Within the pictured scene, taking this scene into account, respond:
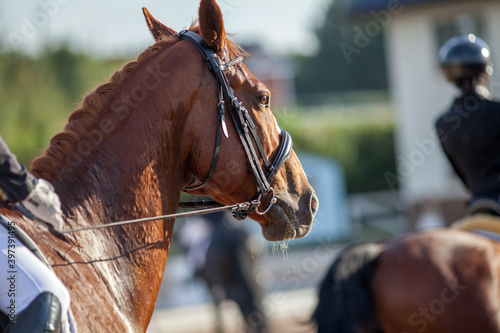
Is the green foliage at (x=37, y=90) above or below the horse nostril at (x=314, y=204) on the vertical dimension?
below

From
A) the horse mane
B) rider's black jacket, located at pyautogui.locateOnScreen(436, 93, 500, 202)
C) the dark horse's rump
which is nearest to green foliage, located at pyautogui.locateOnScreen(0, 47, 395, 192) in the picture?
the dark horse's rump

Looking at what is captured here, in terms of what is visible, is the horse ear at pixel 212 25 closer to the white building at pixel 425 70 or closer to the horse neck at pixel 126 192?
the horse neck at pixel 126 192

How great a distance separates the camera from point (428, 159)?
1902cm

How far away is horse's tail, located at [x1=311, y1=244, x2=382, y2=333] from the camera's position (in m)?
4.07

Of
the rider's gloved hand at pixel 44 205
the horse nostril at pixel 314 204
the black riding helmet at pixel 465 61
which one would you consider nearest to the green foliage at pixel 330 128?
the black riding helmet at pixel 465 61

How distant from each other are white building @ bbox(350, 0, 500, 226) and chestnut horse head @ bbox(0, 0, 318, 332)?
648 inches

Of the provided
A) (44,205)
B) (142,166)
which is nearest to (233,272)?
(142,166)

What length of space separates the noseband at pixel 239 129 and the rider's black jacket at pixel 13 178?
85 cm

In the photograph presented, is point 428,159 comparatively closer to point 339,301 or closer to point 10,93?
point 10,93

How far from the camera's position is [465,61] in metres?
4.50

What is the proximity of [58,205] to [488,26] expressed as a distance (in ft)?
63.3

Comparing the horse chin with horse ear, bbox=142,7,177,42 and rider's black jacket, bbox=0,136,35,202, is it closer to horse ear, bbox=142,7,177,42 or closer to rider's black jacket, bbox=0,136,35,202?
horse ear, bbox=142,7,177,42

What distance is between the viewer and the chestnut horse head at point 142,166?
2.29 meters

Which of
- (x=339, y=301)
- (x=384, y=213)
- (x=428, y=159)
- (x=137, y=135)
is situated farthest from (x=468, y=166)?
(x=384, y=213)
